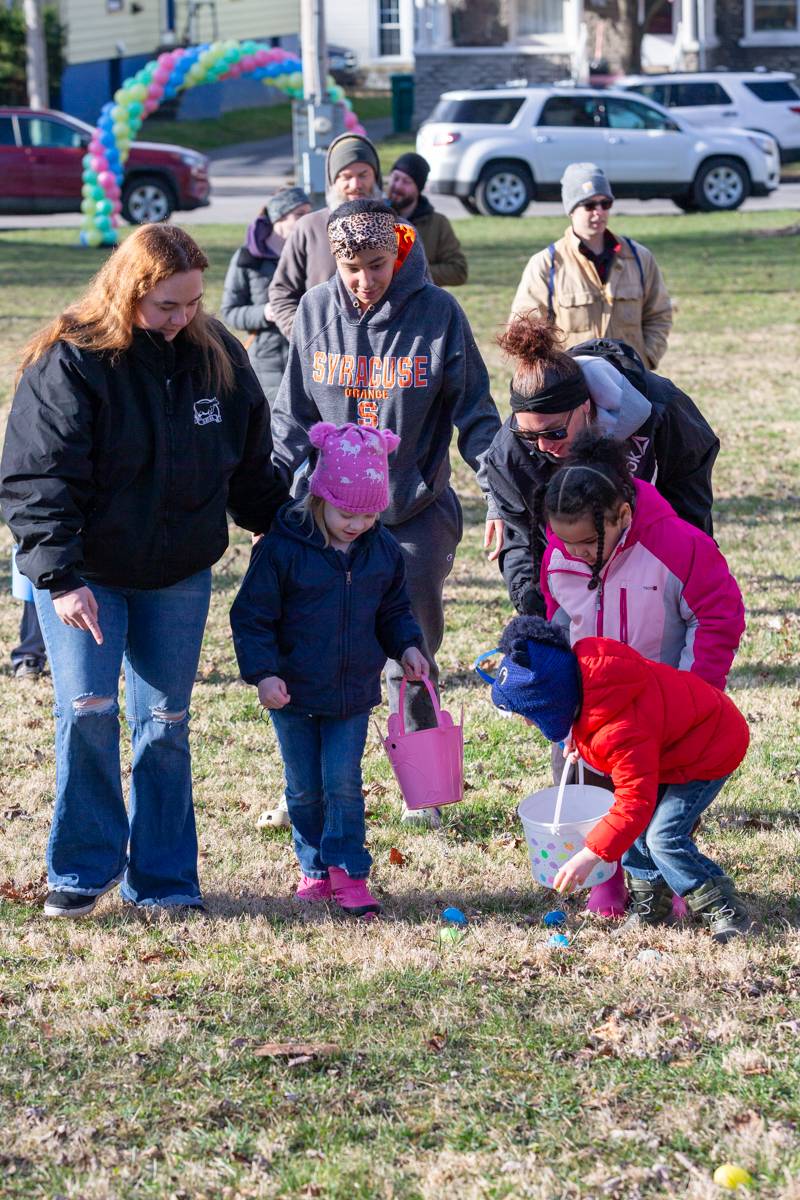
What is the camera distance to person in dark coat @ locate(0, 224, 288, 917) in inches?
164

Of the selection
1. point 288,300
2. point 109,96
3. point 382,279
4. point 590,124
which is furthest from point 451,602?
point 109,96

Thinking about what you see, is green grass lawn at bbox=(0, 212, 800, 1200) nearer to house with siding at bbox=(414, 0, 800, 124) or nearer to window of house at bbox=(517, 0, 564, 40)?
house with siding at bbox=(414, 0, 800, 124)

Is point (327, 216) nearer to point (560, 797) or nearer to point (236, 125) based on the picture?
point (560, 797)

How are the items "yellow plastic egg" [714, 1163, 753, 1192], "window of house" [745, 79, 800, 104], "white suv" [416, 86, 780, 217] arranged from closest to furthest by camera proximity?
1. "yellow plastic egg" [714, 1163, 753, 1192]
2. "white suv" [416, 86, 780, 217]
3. "window of house" [745, 79, 800, 104]

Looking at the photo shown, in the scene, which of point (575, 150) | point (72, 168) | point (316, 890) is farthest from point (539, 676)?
point (72, 168)

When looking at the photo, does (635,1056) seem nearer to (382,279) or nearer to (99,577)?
(99,577)

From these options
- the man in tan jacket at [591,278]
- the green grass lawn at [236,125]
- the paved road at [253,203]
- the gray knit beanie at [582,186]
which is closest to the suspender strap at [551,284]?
the man in tan jacket at [591,278]

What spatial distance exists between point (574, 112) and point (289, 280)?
20435 millimetres

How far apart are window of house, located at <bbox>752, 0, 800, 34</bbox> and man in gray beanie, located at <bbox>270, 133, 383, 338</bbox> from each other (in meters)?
37.7

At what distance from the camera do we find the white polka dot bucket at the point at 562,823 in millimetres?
4344

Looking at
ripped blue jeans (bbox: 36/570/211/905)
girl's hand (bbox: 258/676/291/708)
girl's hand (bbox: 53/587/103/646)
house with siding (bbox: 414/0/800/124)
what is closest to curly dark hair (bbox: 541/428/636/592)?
girl's hand (bbox: 258/676/291/708)

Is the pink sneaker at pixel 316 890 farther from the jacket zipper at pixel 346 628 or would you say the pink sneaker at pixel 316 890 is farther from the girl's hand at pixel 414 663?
the girl's hand at pixel 414 663

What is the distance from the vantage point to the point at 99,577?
438 centimetres

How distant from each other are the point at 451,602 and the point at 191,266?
13.6ft
